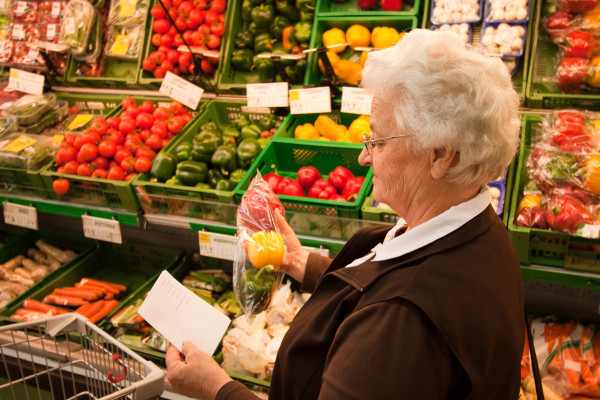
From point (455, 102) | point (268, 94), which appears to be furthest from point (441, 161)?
point (268, 94)

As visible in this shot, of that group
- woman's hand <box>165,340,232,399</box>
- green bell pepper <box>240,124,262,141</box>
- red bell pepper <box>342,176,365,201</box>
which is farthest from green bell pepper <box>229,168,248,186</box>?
woman's hand <box>165,340,232,399</box>

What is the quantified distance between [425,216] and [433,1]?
205cm

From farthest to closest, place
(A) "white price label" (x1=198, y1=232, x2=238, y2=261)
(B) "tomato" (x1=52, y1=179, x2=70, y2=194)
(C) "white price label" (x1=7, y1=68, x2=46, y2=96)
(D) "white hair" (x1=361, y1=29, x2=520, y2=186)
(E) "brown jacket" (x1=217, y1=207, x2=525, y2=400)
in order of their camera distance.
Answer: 1. (C) "white price label" (x1=7, y1=68, x2=46, y2=96)
2. (B) "tomato" (x1=52, y1=179, x2=70, y2=194)
3. (A) "white price label" (x1=198, y1=232, x2=238, y2=261)
4. (D) "white hair" (x1=361, y1=29, x2=520, y2=186)
5. (E) "brown jacket" (x1=217, y1=207, x2=525, y2=400)

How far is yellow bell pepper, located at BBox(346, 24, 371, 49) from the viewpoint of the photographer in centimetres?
308

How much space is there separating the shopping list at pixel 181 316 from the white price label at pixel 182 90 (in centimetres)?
162

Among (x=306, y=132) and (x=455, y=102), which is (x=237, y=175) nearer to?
(x=306, y=132)

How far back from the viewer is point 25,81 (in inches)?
139

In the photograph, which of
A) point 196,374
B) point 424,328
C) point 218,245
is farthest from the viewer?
A: point 218,245

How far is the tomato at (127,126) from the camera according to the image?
3172 mm

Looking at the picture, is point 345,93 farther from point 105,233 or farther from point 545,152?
point 105,233

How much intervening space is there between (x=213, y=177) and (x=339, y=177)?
2.54 ft

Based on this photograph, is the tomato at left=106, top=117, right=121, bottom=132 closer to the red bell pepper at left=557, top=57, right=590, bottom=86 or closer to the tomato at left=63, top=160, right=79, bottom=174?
the tomato at left=63, top=160, right=79, bottom=174

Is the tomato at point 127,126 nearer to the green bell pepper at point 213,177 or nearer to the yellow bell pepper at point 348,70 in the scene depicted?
the green bell pepper at point 213,177

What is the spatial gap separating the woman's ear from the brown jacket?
0.14 m
